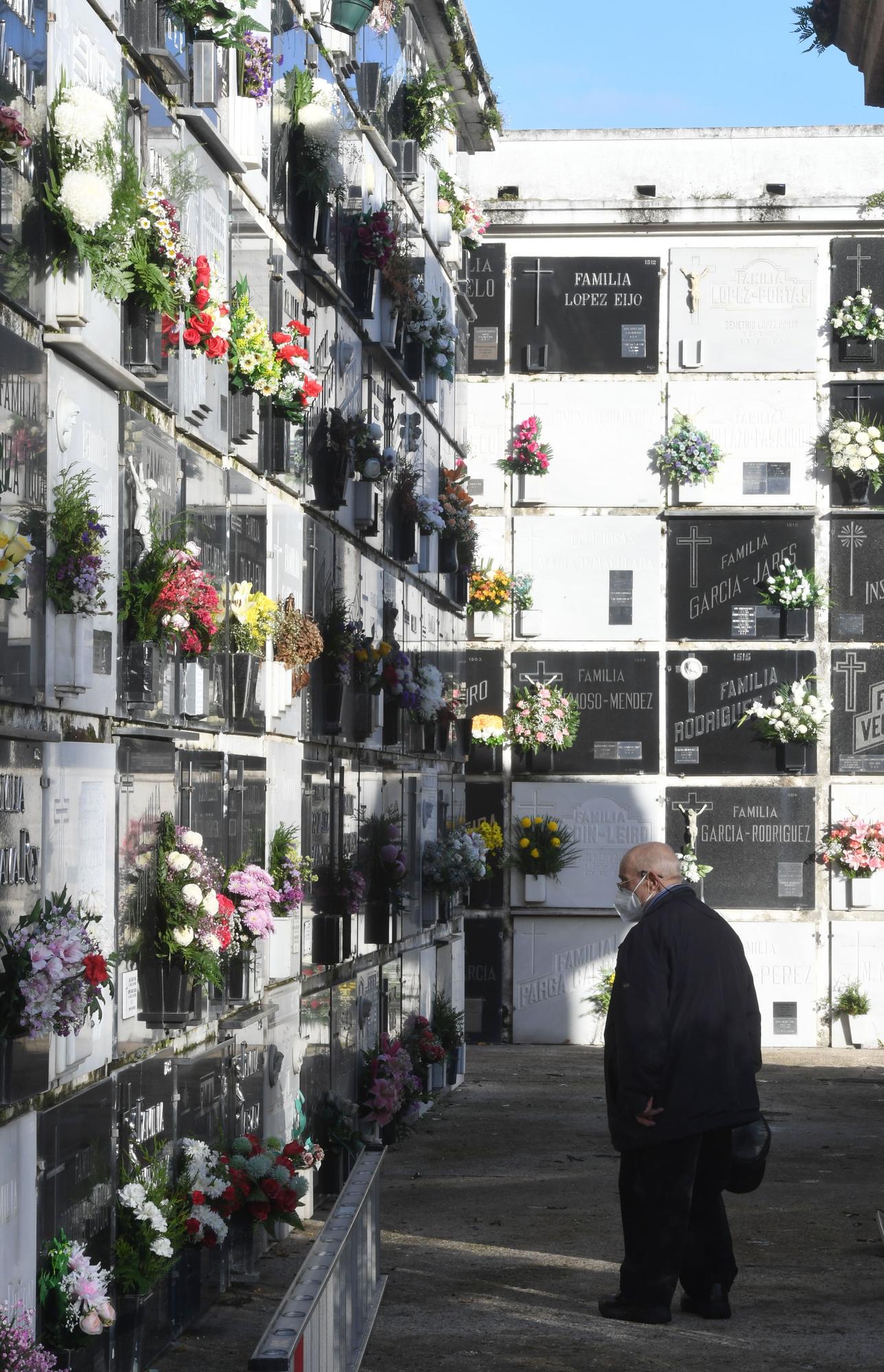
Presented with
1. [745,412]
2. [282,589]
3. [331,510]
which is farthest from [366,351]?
[745,412]

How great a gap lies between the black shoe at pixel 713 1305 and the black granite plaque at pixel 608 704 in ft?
36.1

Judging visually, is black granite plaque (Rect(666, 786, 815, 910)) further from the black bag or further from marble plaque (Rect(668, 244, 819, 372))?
the black bag

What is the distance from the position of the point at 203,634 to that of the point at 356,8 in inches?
178

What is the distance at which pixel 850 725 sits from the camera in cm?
1688

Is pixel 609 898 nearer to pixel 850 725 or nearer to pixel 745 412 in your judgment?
pixel 850 725

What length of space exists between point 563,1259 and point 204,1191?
182 centimetres

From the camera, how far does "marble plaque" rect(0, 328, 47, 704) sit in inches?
173

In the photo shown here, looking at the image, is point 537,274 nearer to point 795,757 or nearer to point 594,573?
point 594,573

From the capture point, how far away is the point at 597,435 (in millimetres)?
17391

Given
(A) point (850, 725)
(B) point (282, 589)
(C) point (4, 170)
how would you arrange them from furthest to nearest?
(A) point (850, 725) < (B) point (282, 589) < (C) point (4, 170)

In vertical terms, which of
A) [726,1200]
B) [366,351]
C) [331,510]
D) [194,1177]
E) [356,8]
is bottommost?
[726,1200]

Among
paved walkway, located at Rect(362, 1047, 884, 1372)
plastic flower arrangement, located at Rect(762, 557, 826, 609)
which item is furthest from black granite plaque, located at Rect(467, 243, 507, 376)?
paved walkway, located at Rect(362, 1047, 884, 1372)

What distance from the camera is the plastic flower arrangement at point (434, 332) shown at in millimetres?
11750

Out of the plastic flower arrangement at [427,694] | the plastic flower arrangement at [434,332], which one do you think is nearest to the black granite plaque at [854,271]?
the plastic flower arrangement at [434,332]
